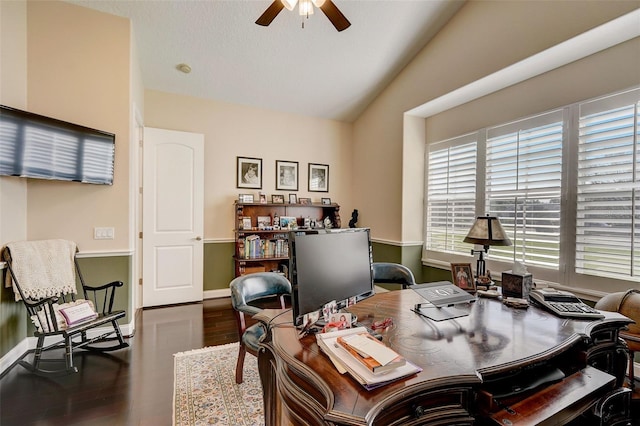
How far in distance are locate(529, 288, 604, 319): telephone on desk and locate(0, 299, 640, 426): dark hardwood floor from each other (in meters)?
0.94

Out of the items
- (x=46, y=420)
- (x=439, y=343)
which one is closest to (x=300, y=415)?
→ (x=439, y=343)

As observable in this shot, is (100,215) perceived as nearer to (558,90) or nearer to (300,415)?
(300,415)

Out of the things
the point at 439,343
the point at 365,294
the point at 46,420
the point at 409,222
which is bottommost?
the point at 46,420

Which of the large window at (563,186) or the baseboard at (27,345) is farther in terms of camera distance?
the baseboard at (27,345)

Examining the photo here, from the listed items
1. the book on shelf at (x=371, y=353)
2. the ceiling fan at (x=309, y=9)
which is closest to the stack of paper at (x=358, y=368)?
the book on shelf at (x=371, y=353)

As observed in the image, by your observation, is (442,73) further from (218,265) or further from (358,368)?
(218,265)

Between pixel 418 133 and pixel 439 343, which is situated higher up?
pixel 418 133

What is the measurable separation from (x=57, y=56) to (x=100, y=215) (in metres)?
1.54

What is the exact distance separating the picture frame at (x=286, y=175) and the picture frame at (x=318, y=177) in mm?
277

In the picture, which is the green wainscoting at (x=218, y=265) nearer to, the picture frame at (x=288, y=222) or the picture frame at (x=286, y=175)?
the picture frame at (x=288, y=222)

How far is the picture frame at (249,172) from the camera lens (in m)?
4.57

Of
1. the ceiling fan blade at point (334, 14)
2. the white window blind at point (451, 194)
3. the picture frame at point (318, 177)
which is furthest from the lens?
the picture frame at point (318, 177)

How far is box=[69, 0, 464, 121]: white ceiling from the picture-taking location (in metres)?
2.97

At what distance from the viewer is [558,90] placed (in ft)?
8.70
